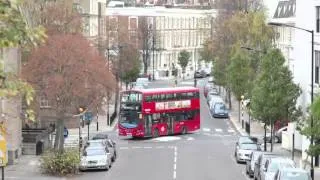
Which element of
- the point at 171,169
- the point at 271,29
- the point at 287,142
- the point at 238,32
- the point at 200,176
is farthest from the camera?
the point at 238,32

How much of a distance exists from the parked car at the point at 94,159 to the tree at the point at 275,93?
469 inches

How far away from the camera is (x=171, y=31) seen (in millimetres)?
150500

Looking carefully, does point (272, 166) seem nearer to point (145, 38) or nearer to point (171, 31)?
point (145, 38)

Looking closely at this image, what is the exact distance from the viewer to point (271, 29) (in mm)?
85875

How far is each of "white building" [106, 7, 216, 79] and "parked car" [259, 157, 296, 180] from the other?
10145 centimetres

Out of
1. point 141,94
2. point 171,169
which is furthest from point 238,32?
point 171,169

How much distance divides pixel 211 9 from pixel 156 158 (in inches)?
4612

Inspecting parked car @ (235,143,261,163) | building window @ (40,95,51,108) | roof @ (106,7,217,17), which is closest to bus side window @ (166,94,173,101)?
building window @ (40,95,51,108)

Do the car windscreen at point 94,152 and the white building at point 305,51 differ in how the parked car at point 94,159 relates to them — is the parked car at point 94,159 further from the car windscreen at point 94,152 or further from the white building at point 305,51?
the white building at point 305,51

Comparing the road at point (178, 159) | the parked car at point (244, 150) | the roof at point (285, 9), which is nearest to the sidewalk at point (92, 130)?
the road at point (178, 159)

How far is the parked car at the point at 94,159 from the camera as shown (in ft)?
138

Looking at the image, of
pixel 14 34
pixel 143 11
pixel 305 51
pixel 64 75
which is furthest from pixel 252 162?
pixel 143 11

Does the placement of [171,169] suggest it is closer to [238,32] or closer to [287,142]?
[287,142]

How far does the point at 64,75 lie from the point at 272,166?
1729 cm
